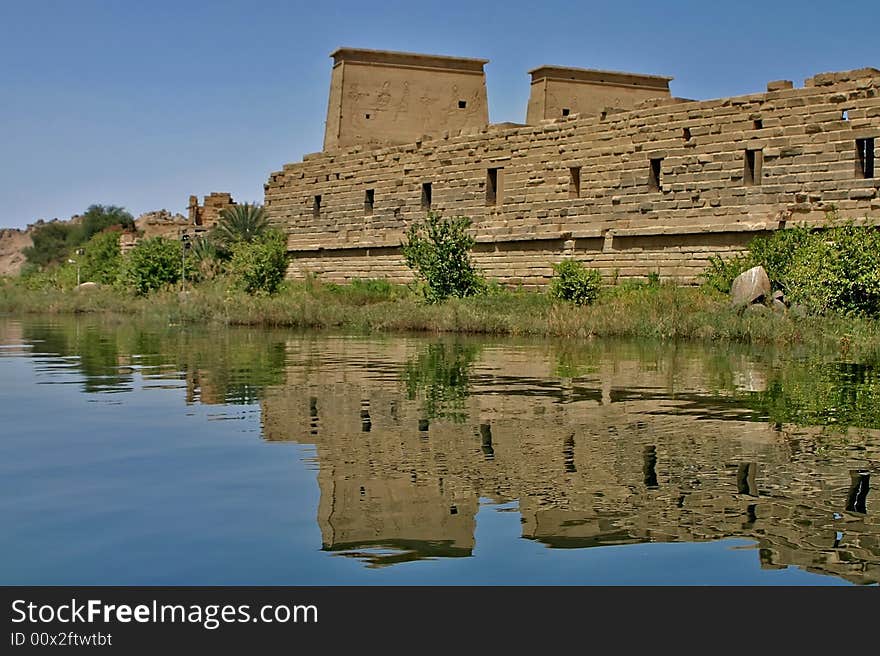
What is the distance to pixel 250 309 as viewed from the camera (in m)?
27.0

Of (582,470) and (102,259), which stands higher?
(102,259)

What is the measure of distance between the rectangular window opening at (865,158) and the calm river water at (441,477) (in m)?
8.31

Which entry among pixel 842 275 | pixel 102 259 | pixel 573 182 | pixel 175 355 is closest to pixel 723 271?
pixel 842 275

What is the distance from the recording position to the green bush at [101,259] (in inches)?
1776

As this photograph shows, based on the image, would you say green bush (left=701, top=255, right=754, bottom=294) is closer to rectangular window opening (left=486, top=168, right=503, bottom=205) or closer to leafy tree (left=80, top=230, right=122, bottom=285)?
rectangular window opening (left=486, top=168, right=503, bottom=205)

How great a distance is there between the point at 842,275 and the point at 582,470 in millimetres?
13657

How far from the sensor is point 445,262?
26.6 m

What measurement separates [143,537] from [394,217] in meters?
25.9

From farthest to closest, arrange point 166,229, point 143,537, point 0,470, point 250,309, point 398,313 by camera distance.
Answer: point 166,229 < point 250,309 < point 398,313 < point 0,470 < point 143,537

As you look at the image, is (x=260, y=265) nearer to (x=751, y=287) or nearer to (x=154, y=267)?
(x=154, y=267)

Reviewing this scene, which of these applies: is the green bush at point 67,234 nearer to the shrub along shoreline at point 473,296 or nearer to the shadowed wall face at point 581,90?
the shrub along shoreline at point 473,296

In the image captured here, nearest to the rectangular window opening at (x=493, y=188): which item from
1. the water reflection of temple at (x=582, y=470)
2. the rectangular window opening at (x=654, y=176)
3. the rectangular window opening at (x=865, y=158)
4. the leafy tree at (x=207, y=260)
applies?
the rectangular window opening at (x=654, y=176)

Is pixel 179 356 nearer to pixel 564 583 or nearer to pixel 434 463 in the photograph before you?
pixel 434 463
